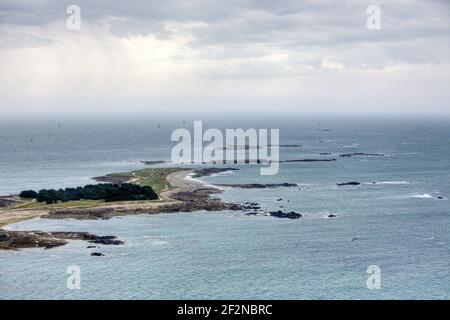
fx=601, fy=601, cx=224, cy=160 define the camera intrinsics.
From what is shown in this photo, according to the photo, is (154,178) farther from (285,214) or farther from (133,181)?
(285,214)

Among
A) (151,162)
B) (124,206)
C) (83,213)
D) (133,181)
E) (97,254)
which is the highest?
(151,162)

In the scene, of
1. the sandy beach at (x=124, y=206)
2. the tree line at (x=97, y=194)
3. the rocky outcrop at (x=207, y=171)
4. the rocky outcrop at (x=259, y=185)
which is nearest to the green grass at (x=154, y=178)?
the sandy beach at (x=124, y=206)

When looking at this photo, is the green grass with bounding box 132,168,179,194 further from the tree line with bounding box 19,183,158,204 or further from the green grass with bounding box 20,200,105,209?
the green grass with bounding box 20,200,105,209

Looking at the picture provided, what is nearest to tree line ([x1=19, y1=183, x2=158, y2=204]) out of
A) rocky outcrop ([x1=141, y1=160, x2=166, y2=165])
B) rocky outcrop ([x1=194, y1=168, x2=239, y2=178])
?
rocky outcrop ([x1=194, y1=168, x2=239, y2=178])

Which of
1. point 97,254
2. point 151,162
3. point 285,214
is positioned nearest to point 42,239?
point 97,254

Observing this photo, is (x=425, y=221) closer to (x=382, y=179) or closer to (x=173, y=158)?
(x=382, y=179)

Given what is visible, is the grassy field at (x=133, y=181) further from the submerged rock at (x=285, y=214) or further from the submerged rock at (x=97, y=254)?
the submerged rock at (x=97, y=254)
